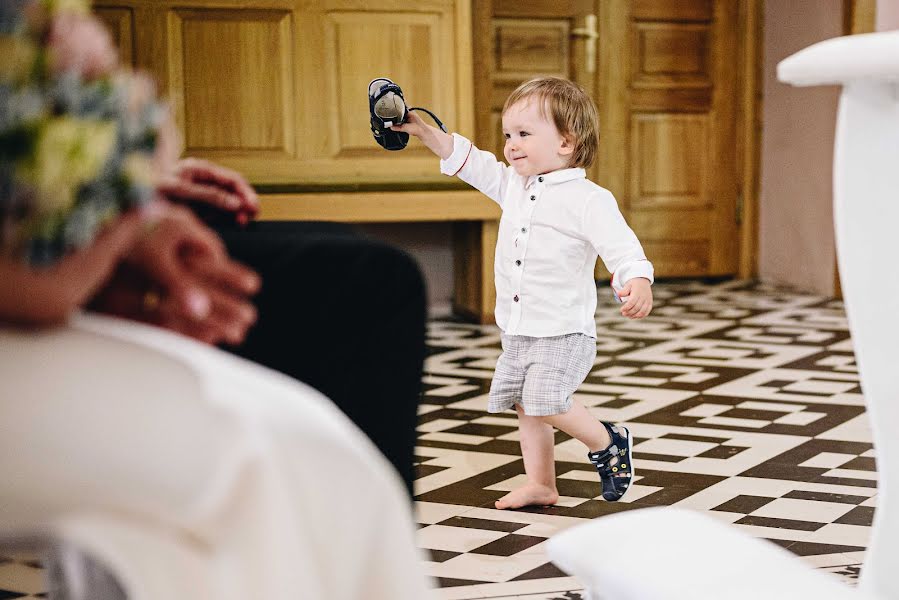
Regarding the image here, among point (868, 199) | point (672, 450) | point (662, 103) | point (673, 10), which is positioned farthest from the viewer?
point (662, 103)

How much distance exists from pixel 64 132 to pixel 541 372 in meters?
1.98

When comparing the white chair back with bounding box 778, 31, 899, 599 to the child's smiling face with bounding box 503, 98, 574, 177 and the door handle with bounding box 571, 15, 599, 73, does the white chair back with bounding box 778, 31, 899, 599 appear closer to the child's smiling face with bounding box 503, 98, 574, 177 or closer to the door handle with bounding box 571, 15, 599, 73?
the child's smiling face with bounding box 503, 98, 574, 177

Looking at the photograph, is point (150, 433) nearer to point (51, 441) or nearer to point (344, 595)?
point (51, 441)

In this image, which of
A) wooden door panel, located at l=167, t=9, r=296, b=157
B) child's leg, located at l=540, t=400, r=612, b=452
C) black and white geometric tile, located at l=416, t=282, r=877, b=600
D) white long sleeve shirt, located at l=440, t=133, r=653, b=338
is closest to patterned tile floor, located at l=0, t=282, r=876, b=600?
black and white geometric tile, located at l=416, t=282, r=877, b=600

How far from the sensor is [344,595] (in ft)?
2.93

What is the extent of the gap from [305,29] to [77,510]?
4.71 m

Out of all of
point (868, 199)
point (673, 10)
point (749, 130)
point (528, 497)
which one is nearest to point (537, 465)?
point (528, 497)

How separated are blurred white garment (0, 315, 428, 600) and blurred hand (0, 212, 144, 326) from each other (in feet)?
0.05

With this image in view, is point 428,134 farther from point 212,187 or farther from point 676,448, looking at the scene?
point 212,187

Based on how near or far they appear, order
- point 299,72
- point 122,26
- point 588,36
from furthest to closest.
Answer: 1. point 588,36
2. point 299,72
3. point 122,26

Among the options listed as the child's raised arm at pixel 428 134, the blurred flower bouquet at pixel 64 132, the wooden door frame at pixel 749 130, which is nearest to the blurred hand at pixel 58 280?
the blurred flower bouquet at pixel 64 132

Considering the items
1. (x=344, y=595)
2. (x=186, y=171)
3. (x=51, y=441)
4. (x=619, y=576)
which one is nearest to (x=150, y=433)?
(x=51, y=441)

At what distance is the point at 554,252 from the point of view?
2.78 m

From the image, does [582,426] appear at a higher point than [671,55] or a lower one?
lower
